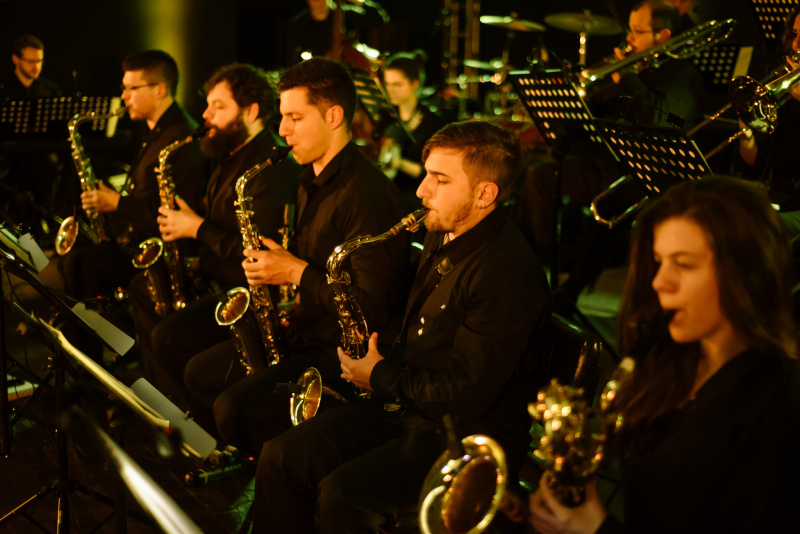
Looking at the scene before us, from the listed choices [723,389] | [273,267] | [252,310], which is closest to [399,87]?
[252,310]

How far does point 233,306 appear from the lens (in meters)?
3.99

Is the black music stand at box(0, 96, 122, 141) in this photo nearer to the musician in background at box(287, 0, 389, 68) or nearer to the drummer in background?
the drummer in background

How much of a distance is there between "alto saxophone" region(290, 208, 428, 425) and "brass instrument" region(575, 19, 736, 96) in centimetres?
223

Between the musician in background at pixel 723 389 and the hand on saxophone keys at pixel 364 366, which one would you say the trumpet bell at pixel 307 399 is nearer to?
the hand on saxophone keys at pixel 364 366

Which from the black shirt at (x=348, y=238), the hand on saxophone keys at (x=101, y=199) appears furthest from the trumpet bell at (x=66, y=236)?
the black shirt at (x=348, y=238)

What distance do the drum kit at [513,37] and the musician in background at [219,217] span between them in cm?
161

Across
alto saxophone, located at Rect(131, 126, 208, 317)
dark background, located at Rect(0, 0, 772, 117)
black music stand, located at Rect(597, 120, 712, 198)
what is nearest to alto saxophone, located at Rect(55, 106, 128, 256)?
alto saxophone, located at Rect(131, 126, 208, 317)

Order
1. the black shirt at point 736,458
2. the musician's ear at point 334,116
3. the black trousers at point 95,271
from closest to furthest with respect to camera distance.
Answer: the black shirt at point 736,458
the musician's ear at point 334,116
the black trousers at point 95,271

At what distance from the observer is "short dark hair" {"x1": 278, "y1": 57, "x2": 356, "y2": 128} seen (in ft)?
12.1

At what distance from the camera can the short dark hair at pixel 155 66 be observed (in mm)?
5145

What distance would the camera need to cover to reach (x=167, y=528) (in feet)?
4.76

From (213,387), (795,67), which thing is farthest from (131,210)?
(795,67)

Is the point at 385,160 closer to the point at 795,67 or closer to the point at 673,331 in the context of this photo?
the point at 795,67

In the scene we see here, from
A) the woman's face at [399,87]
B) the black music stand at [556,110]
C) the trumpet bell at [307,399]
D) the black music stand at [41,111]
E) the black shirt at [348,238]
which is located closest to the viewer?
the trumpet bell at [307,399]
